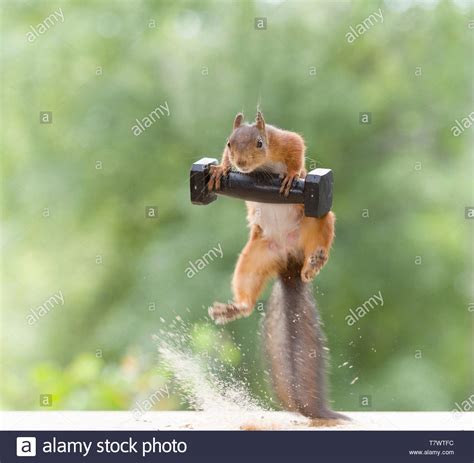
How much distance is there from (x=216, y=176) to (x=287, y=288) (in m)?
0.39

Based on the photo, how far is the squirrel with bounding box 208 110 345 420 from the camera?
1885 millimetres

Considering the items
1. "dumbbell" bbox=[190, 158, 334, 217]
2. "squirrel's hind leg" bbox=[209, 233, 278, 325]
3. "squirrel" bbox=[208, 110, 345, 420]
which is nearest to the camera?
"dumbbell" bbox=[190, 158, 334, 217]

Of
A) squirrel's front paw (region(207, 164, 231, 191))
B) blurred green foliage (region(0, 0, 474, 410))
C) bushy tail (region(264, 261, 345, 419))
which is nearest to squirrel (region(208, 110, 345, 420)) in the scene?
bushy tail (region(264, 261, 345, 419))

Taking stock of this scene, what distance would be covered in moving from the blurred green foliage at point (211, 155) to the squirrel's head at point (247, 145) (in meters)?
2.30

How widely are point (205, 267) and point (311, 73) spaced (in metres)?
1.25

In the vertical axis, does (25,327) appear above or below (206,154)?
below

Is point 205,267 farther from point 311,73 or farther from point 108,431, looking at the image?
point 108,431

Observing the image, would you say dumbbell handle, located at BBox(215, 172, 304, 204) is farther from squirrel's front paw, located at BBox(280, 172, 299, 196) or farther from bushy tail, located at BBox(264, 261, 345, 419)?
bushy tail, located at BBox(264, 261, 345, 419)

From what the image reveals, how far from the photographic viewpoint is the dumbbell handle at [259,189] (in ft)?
5.41

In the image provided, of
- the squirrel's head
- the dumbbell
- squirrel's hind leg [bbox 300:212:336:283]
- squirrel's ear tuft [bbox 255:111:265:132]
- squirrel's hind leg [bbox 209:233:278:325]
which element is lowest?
squirrel's hind leg [bbox 209:233:278:325]

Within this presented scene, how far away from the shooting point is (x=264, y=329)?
1987 millimetres

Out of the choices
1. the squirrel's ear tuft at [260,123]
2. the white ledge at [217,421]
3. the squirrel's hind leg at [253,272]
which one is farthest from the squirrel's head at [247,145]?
the white ledge at [217,421]

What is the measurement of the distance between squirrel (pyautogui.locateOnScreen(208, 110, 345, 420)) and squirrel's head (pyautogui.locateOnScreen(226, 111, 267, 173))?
54 millimetres
